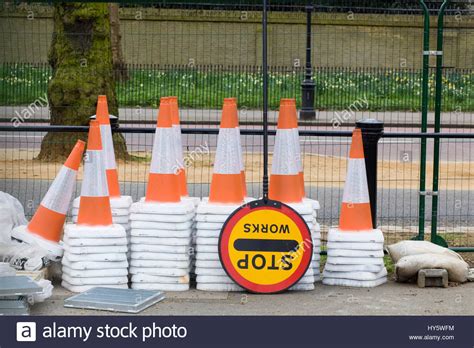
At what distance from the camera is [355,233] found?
25.2 ft

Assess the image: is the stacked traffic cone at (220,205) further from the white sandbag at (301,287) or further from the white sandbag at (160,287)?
the white sandbag at (301,287)

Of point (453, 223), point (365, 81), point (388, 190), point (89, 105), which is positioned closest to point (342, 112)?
point (365, 81)

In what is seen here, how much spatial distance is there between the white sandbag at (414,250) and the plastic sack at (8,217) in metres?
3.03

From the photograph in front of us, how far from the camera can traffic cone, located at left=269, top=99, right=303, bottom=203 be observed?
7844 mm

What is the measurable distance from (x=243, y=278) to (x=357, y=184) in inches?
47.4

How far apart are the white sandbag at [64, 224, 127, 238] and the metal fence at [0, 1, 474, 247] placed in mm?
3482

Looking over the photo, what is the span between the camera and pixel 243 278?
7.34m

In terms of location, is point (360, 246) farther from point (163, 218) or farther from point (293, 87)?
point (293, 87)

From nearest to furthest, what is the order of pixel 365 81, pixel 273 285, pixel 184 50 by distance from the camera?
pixel 273 285 < pixel 184 50 < pixel 365 81

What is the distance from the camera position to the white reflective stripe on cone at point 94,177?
7.56m

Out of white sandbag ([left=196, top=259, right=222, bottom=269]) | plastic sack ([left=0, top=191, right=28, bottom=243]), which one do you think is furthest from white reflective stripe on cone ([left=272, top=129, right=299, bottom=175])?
plastic sack ([left=0, top=191, right=28, bottom=243])

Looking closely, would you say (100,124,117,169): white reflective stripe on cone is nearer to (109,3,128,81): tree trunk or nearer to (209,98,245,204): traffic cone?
(209,98,245,204): traffic cone

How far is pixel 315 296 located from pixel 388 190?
5957 mm

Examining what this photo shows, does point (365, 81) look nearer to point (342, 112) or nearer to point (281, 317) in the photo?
point (342, 112)
